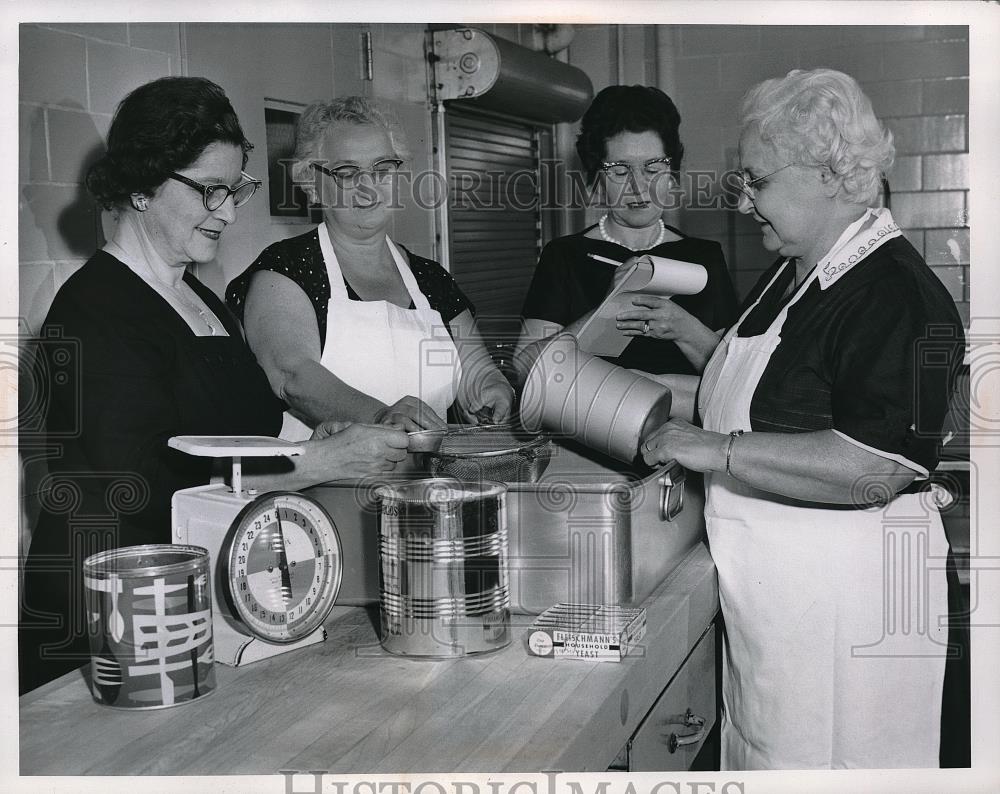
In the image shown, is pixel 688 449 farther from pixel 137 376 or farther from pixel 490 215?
pixel 137 376

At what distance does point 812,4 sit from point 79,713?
1.45 meters

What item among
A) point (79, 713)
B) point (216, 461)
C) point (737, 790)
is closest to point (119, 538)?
point (216, 461)

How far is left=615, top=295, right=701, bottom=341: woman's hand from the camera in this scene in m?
1.69

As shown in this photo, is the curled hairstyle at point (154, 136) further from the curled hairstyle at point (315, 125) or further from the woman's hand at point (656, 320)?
the woman's hand at point (656, 320)

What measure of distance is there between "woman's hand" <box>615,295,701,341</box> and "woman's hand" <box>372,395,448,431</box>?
372 millimetres

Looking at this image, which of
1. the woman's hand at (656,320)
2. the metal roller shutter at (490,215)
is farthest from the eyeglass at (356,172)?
the woman's hand at (656,320)

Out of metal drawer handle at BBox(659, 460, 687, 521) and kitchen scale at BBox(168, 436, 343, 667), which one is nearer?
kitchen scale at BBox(168, 436, 343, 667)

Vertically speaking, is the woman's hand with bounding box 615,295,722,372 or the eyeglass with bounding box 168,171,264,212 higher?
the eyeglass with bounding box 168,171,264,212

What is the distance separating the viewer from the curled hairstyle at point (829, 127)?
1.43m

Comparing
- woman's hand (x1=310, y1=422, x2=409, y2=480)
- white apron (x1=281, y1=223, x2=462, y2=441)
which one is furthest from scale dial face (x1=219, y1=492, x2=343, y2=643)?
white apron (x1=281, y1=223, x2=462, y2=441)

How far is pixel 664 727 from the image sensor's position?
4.52ft

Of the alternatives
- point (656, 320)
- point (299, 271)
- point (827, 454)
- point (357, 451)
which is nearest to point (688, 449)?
point (827, 454)

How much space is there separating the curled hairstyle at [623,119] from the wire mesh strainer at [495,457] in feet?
2.14

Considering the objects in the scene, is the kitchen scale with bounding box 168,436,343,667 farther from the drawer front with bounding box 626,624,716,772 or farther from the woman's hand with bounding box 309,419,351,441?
the drawer front with bounding box 626,624,716,772
